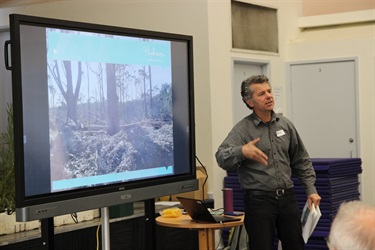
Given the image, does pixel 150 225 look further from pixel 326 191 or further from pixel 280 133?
pixel 326 191

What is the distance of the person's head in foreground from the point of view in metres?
1.67

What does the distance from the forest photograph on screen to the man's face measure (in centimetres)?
64

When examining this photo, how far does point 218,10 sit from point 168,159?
279 cm

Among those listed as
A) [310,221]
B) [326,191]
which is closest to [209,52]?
[326,191]

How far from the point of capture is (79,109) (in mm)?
3352

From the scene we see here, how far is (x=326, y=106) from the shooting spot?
23.7ft

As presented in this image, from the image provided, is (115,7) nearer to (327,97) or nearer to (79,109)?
(327,97)

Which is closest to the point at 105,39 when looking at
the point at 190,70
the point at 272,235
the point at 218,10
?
the point at 190,70

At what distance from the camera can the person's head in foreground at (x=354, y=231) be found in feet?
5.47

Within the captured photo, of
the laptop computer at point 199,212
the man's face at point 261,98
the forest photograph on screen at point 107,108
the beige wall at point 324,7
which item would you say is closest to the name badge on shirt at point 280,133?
the man's face at point 261,98

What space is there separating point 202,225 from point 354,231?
225 cm

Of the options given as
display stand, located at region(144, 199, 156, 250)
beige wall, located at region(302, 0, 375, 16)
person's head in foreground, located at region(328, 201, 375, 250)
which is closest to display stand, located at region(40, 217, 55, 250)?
display stand, located at region(144, 199, 156, 250)

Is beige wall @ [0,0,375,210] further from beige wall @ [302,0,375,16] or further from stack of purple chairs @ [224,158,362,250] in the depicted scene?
beige wall @ [302,0,375,16]

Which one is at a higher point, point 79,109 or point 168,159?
point 79,109
